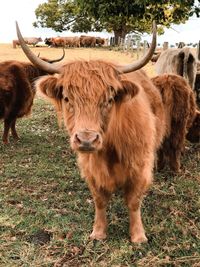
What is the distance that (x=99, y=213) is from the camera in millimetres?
4098

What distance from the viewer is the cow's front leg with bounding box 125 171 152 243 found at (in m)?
3.91

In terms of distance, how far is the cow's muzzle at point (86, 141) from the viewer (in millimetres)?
3018

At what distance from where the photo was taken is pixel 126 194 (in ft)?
13.1

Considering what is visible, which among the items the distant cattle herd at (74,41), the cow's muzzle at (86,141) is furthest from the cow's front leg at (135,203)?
the distant cattle herd at (74,41)

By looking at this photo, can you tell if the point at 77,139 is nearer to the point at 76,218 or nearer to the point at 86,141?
the point at 86,141

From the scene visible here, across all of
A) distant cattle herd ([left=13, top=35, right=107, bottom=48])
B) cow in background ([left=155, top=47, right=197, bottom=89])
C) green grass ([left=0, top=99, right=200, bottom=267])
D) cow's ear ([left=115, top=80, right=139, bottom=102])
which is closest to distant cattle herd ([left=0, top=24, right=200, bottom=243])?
cow's ear ([left=115, top=80, right=139, bottom=102])

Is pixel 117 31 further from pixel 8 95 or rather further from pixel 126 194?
pixel 126 194

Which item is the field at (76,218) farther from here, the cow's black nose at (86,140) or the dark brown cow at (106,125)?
the cow's black nose at (86,140)

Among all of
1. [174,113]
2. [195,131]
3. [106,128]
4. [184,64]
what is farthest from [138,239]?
[184,64]

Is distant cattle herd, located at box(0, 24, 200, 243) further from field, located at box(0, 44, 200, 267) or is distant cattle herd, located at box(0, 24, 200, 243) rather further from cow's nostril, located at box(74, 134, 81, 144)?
field, located at box(0, 44, 200, 267)

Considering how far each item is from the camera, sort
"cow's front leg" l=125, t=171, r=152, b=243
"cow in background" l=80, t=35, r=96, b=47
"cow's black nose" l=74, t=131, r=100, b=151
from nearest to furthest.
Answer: "cow's black nose" l=74, t=131, r=100, b=151
"cow's front leg" l=125, t=171, r=152, b=243
"cow in background" l=80, t=35, r=96, b=47

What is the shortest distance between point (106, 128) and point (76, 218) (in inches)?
55.2

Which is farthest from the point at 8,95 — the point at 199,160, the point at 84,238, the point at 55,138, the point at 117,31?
the point at 117,31

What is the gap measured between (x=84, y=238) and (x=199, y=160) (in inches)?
115
